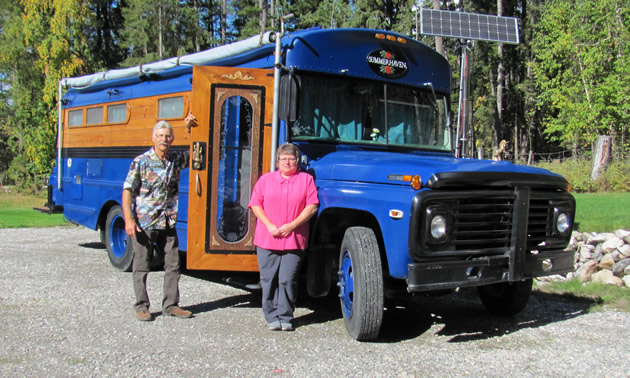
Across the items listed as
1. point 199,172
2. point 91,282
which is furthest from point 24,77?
point 199,172

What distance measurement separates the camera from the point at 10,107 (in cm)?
3547

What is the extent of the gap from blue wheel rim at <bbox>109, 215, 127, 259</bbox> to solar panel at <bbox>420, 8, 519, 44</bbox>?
8.52 meters

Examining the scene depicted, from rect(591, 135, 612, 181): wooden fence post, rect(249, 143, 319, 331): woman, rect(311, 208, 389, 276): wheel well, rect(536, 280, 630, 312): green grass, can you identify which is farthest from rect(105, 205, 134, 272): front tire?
rect(591, 135, 612, 181): wooden fence post

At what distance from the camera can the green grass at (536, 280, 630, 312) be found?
6383mm

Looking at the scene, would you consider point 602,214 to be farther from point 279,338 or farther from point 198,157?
point 198,157

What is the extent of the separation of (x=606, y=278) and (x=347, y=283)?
426 centimetres

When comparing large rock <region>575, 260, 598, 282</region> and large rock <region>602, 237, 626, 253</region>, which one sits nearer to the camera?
large rock <region>575, 260, 598, 282</region>

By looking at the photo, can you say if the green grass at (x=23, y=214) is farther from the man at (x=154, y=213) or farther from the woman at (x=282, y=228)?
the woman at (x=282, y=228)

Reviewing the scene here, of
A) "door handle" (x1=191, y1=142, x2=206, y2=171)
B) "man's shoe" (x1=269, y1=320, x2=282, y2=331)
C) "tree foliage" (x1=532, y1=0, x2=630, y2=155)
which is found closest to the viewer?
"man's shoe" (x1=269, y1=320, x2=282, y2=331)

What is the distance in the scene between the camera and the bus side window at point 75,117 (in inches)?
375

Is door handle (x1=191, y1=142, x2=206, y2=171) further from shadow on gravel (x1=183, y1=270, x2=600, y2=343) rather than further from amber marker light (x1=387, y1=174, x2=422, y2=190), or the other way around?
amber marker light (x1=387, y1=174, x2=422, y2=190)

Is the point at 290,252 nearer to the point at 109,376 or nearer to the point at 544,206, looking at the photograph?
the point at 109,376

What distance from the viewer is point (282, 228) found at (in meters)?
5.14

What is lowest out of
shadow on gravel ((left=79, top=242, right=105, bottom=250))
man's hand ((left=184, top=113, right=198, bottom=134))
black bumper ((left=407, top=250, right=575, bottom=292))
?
shadow on gravel ((left=79, top=242, right=105, bottom=250))
